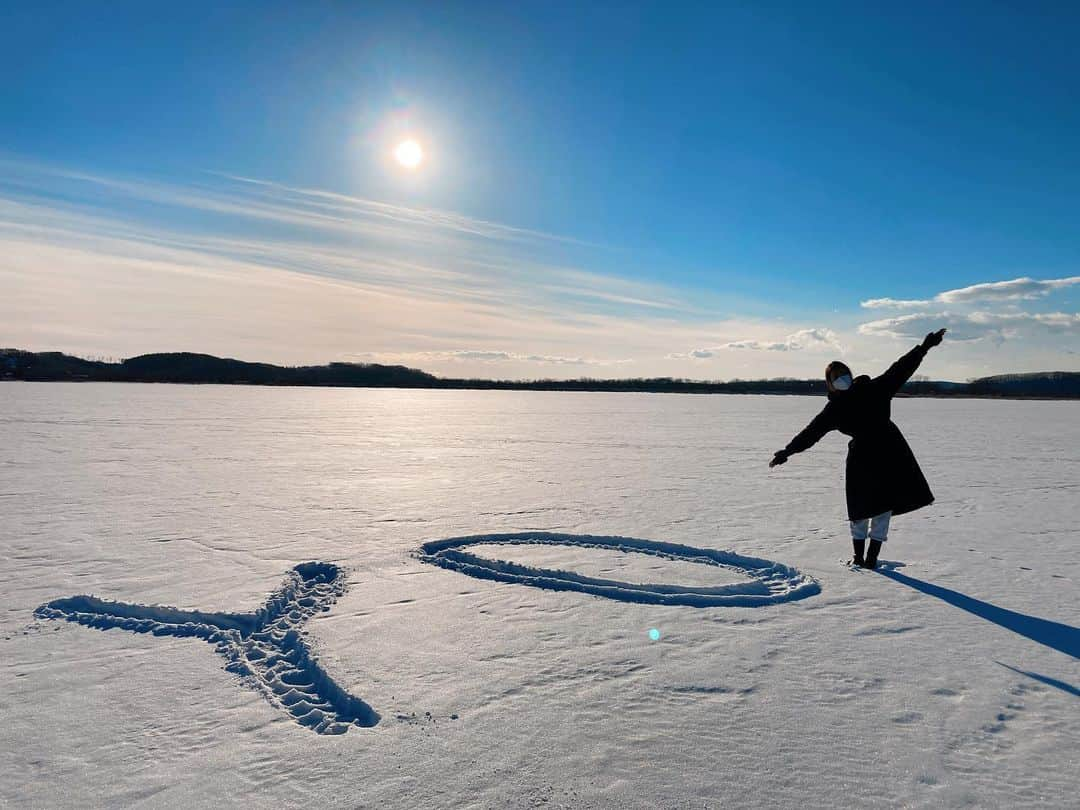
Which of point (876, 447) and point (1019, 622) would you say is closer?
point (1019, 622)

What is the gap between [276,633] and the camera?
11.6ft

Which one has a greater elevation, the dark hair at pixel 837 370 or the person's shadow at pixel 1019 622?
the dark hair at pixel 837 370

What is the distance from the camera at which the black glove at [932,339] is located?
16.3 ft

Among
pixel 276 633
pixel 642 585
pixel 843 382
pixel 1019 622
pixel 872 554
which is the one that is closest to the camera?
pixel 276 633

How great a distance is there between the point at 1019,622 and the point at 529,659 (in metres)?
2.95

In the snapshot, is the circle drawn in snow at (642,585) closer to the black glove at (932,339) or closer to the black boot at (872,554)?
the black boot at (872,554)

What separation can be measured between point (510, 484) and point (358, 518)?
2.83 meters

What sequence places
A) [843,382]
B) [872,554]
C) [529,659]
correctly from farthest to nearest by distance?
[843,382] < [872,554] < [529,659]

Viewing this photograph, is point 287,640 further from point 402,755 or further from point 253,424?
point 253,424

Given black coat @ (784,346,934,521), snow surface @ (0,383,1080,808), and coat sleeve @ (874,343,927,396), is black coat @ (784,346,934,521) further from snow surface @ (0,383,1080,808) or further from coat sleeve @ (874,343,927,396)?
snow surface @ (0,383,1080,808)

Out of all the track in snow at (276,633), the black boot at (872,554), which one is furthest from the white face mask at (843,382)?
the track in snow at (276,633)

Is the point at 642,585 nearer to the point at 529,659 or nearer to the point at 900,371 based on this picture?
the point at 529,659

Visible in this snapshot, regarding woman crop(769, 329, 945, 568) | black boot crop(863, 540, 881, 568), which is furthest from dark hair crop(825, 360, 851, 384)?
black boot crop(863, 540, 881, 568)

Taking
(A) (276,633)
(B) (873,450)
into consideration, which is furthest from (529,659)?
(B) (873,450)
